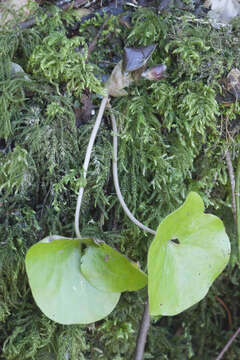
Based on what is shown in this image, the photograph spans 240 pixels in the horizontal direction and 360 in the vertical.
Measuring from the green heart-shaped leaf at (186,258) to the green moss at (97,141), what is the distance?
182 mm

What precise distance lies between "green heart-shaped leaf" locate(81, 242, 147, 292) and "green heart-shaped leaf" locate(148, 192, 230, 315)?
64 mm

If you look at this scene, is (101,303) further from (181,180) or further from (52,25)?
(52,25)

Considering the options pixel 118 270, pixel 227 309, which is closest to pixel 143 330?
pixel 118 270

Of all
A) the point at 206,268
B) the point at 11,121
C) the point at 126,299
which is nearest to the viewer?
the point at 206,268

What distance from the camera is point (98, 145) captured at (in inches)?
37.6

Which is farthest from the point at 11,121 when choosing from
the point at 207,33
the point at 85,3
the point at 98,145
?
the point at 207,33

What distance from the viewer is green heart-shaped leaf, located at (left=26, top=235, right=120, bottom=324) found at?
781mm

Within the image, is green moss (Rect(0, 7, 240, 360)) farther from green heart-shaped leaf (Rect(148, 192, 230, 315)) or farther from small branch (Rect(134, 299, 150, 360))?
green heart-shaped leaf (Rect(148, 192, 230, 315))

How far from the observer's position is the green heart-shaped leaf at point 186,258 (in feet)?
2.51

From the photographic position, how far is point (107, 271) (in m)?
0.83

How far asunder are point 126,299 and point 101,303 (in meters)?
0.29

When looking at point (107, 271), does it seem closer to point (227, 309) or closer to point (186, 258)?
point (186, 258)

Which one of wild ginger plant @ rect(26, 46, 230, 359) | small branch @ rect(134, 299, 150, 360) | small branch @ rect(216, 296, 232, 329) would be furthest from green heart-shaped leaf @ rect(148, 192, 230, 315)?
small branch @ rect(216, 296, 232, 329)

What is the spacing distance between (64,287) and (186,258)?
0.29 m
